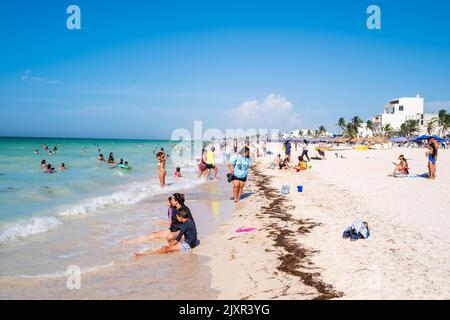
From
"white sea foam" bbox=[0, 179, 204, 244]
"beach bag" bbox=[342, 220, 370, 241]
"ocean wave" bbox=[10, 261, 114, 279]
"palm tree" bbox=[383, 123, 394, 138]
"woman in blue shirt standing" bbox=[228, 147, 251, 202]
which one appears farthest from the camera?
"palm tree" bbox=[383, 123, 394, 138]

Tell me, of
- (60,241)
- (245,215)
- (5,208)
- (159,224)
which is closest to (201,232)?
(159,224)

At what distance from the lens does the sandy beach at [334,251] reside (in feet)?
13.4

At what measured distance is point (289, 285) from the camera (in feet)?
14.0

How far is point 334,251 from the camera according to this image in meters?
5.42

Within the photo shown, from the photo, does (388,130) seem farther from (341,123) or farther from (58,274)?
(58,274)

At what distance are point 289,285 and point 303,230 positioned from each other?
2.81m

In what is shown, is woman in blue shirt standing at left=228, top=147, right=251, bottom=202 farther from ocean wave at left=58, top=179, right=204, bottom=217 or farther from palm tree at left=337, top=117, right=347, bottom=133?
palm tree at left=337, top=117, right=347, bottom=133

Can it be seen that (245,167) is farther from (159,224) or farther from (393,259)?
(393,259)

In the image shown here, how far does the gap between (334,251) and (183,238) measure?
9.04ft

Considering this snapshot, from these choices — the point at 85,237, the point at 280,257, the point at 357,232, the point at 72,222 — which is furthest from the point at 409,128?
the point at 85,237

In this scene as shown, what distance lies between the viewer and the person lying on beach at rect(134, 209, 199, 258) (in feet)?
19.7

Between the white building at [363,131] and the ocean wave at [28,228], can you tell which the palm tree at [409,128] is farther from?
the ocean wave at [28,228]

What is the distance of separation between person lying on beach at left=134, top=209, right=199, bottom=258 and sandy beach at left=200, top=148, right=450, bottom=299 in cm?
23

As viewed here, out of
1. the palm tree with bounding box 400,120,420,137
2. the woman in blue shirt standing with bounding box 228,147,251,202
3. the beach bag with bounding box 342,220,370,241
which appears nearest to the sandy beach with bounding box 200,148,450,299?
the beach bag with bounding box 342,220,370,241
